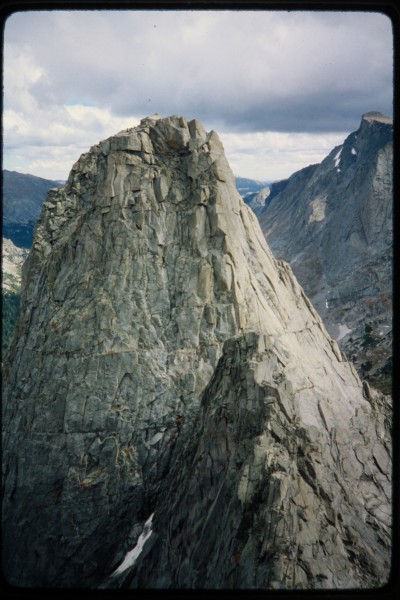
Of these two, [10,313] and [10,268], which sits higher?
[10,268]

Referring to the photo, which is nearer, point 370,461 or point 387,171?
point 370,461

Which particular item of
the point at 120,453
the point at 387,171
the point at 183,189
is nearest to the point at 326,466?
the point at 120,453

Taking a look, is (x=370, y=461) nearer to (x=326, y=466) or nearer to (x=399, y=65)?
(x=326, y=466)

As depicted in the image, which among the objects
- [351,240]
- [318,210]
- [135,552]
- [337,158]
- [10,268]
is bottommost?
[10,268]

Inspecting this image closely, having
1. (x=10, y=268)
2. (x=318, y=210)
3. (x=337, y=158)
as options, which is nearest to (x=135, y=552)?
(x=318, y=210)

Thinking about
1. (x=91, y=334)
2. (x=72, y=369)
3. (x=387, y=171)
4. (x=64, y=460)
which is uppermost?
(x=387, y=171)

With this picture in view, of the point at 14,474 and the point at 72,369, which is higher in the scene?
the point at 72,369

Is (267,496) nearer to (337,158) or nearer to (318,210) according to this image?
(318,210)
